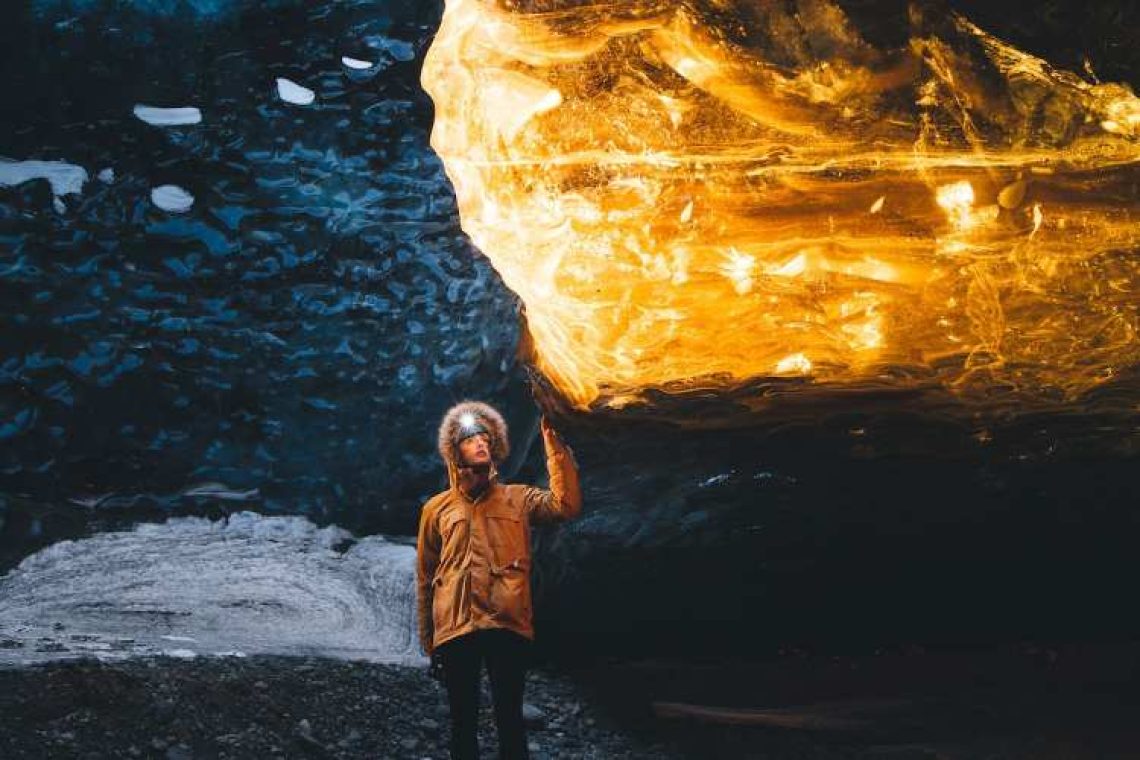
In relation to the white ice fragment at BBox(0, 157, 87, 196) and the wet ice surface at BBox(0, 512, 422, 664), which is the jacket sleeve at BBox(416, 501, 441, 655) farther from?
the white ice fragment at BBox(0, 157, 87, 196)

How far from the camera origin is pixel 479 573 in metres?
3.07

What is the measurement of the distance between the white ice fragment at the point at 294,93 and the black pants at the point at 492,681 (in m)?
5.70

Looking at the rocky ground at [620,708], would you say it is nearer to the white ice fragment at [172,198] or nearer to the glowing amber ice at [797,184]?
the glowing amber ice at [797,184]

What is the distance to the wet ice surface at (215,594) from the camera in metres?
5.06

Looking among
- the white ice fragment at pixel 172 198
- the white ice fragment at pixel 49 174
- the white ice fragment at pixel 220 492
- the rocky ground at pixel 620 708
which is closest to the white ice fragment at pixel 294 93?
the white ice fragment at pixel 172 198

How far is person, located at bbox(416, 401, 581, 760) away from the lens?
3.05 metres

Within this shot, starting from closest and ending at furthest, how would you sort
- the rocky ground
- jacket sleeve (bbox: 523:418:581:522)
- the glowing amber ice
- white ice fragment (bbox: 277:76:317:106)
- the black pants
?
the black pants
jacket sleeve (bbox: 523:418:581:522)
the glowing amber ice
the rocky ground
white ice fragment (bbox: 277:76:317:106)

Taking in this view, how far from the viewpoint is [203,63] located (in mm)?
7445

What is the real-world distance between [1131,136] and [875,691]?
2.93 m

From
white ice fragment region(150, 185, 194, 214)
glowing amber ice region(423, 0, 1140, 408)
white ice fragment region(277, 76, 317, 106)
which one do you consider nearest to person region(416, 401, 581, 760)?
glowing amber ice region(423, 0, 1140, 408)

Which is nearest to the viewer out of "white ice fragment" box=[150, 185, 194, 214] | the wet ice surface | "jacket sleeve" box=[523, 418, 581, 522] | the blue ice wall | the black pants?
the black pants

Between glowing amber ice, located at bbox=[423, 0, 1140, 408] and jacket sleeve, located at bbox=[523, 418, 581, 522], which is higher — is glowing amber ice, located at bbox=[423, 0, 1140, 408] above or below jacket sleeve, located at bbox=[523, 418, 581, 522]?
above

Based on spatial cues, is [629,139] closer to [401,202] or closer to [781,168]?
[781,168]

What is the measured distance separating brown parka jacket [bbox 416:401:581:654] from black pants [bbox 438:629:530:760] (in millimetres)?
43
